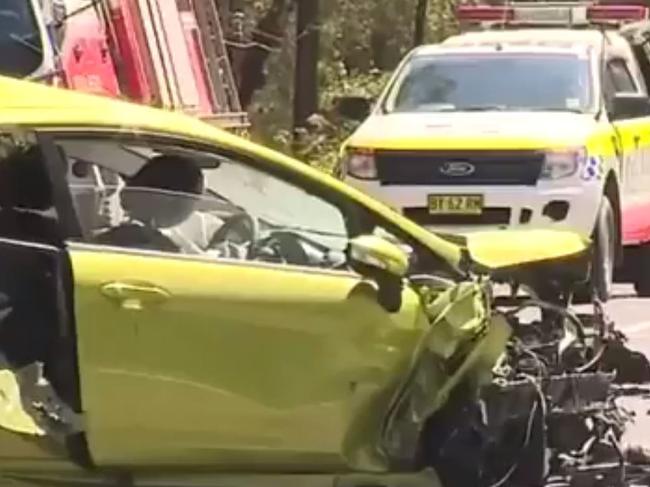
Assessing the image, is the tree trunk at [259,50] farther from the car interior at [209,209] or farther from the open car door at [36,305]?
the open car door at [36,305]

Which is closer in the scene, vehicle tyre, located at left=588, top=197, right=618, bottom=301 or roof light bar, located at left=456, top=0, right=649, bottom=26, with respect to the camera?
vehicle tyre, located at left=588, top=197, right=618, bottom=301

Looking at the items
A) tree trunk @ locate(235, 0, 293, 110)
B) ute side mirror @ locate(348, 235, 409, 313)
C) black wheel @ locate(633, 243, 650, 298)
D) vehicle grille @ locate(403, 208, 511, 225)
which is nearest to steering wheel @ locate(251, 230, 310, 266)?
ute side mirror @ locate(348, 235, 409, 313)

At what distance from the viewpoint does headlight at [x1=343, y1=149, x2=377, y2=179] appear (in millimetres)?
13047

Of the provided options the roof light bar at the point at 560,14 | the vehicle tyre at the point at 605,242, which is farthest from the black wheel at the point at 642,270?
the roof light bar at the point at 560,14

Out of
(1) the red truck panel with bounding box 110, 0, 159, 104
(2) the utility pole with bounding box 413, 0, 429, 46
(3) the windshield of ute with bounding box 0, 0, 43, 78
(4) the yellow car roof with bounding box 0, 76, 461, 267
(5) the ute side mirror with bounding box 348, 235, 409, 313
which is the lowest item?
(2) the utility pole with bounding box 413, 0, 429, 46

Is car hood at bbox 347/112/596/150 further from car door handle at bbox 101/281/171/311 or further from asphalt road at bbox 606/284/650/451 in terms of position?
car door handle at bbox 101/281/171/311

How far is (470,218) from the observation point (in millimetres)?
12867

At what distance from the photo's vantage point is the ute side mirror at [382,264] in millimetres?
5777

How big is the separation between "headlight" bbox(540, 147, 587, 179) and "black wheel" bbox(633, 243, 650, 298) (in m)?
2.19

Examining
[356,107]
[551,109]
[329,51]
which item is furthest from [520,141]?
[329,51]

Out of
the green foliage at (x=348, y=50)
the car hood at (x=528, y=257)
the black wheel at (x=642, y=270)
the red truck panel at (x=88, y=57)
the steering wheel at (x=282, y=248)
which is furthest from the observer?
the green foliage at (x=348, y=50)

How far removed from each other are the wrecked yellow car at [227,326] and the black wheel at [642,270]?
853cm

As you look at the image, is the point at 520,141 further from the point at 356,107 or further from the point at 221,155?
the point at 221,155

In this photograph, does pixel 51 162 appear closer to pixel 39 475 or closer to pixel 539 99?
pixel 39 475
